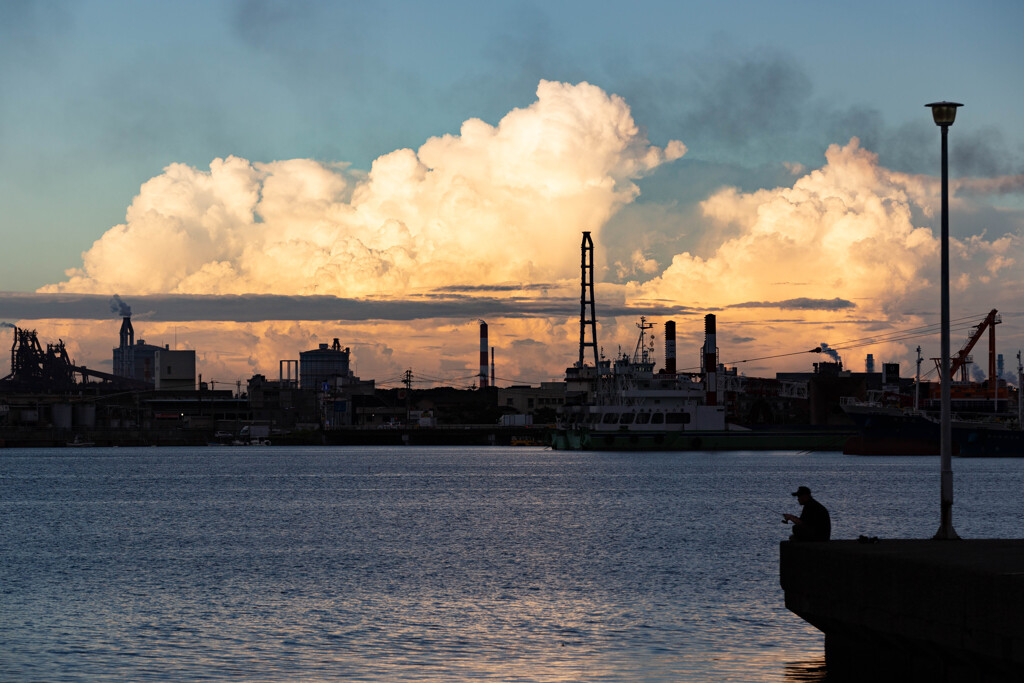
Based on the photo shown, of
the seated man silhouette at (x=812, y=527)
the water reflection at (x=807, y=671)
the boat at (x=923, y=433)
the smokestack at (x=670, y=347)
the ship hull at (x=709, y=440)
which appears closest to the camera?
the water reflection at (x=807, y=671)

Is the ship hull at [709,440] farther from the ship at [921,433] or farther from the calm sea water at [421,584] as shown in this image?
the calm sea water at [421,584]

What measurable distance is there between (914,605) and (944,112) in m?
10.3

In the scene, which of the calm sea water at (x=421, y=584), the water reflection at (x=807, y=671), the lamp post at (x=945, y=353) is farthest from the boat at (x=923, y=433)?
the water reflection at (x=807, y=671)

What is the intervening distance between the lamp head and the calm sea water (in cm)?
987

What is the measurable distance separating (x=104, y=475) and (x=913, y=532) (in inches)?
3554

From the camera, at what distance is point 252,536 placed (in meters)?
49.5

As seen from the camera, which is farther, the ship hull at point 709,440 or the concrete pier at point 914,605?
the ship hull at point 709,440

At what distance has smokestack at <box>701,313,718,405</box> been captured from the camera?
6230 inches

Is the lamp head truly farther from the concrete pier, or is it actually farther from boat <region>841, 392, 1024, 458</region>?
boat <region>841, 392, 1024, 458</region>

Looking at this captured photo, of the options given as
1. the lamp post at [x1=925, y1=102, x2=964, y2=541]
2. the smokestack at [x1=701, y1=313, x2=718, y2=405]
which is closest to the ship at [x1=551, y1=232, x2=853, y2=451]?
the smokestack at [x1=701, y1=313, x2=718, y2=405]

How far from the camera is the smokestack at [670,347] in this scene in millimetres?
168125

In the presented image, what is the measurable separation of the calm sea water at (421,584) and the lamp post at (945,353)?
10.9 feet

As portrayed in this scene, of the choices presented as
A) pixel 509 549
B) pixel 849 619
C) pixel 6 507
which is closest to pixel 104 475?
pixel 6 507

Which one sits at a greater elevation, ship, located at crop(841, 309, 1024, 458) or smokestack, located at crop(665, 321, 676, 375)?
smokestack, located at crop(665, 321, 676, 375)
